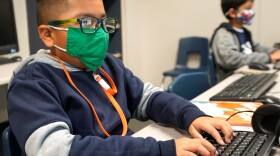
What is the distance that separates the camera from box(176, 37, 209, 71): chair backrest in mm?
3715

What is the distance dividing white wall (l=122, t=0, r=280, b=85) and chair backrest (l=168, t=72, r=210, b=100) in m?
1.82

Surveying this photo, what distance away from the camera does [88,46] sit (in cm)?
112

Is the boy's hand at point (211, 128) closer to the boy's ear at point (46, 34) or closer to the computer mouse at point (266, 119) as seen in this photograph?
the computer mouse at point (266, 119)

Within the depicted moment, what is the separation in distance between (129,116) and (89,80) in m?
0.21

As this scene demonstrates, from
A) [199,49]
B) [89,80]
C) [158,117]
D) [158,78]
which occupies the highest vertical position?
[89,80]

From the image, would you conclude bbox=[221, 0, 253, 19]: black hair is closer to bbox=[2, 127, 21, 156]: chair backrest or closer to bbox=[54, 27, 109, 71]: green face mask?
bbox=[54, 27, 109, 71]: green face mask

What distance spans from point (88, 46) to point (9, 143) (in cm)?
37

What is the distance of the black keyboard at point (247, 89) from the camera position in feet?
4.83

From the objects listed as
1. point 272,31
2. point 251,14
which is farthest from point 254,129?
point 272,31

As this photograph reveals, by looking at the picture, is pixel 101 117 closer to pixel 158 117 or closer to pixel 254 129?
pixel 158 117

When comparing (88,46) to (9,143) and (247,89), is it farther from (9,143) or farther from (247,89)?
(247,89)

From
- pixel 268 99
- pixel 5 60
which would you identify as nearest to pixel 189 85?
pixel 268 99

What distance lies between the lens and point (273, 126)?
107 cm

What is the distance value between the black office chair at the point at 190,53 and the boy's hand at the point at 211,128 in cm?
255
